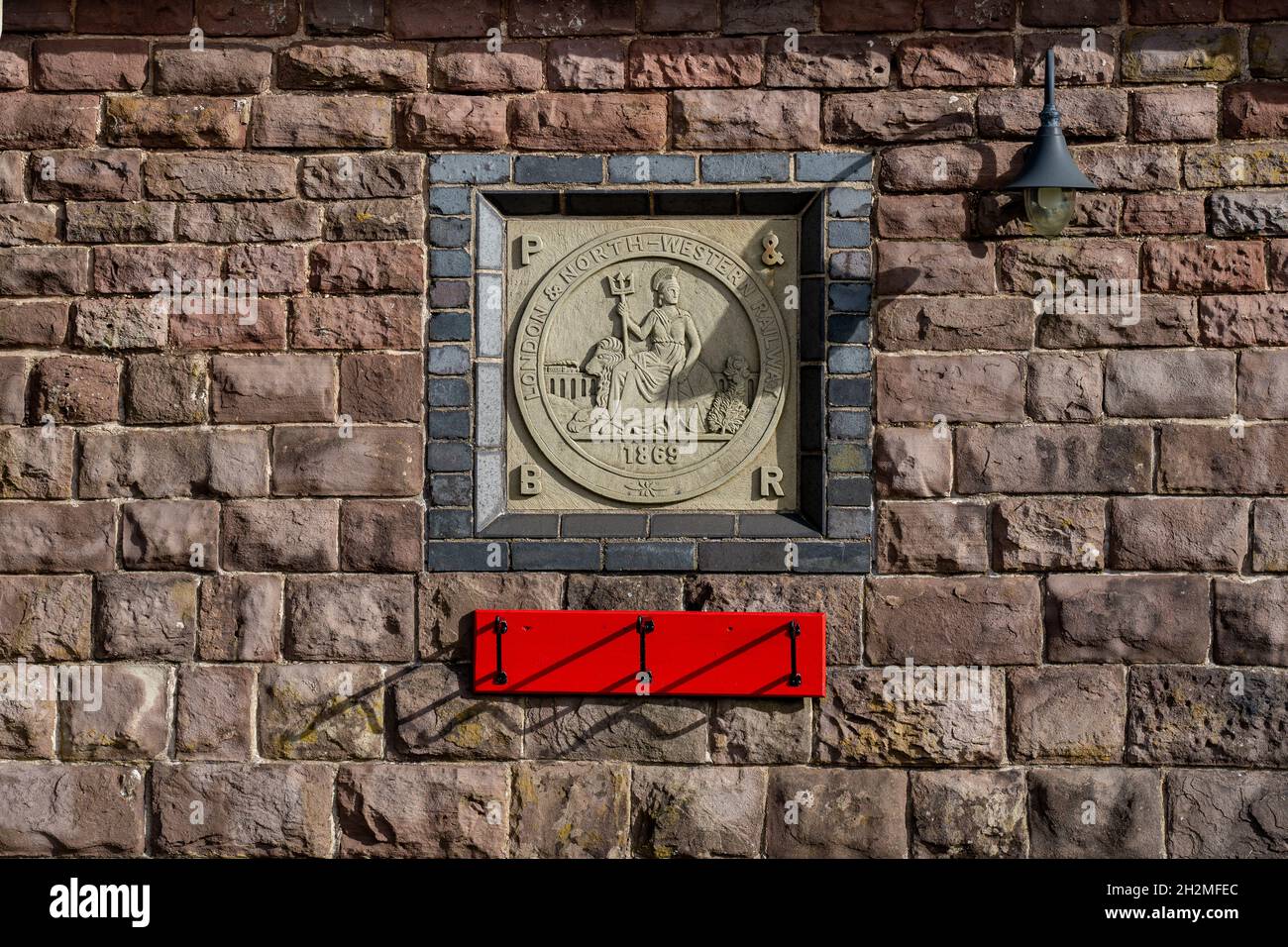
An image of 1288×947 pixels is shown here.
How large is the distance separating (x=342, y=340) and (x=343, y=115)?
82 centimetres

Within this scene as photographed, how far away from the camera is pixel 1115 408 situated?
13.7 feet

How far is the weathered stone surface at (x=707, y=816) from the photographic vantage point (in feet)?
13.6

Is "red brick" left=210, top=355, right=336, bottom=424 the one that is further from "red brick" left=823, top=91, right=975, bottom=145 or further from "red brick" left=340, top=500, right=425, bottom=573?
"red brick" left=823, top=91, right=975, bottom=145

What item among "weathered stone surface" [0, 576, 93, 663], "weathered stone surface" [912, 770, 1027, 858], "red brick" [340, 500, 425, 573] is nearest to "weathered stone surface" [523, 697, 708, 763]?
"red brick" [340, 500, 425, 573]

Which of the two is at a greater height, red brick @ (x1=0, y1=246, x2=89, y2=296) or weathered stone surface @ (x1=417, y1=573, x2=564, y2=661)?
red brick @ (x1=0, y1=246, x2=89, y2=296)

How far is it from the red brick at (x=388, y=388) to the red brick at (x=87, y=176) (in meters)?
1.09

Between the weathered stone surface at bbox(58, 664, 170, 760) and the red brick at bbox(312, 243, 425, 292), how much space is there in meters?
1.55

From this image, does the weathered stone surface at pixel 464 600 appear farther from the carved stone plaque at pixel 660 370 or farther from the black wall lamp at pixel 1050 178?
the black wall lamp at pixel 1050 178

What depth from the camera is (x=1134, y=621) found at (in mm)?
4145

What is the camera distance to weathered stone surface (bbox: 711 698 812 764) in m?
4.16

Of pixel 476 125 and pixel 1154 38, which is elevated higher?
pixel 1154 38

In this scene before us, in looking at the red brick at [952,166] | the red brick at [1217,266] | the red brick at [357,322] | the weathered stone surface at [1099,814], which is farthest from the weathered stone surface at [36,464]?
the red brick at [1217,266]

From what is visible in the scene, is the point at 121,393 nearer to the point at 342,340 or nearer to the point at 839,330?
the point at 342,340

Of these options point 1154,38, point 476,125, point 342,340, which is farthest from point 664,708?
point 1154,38
